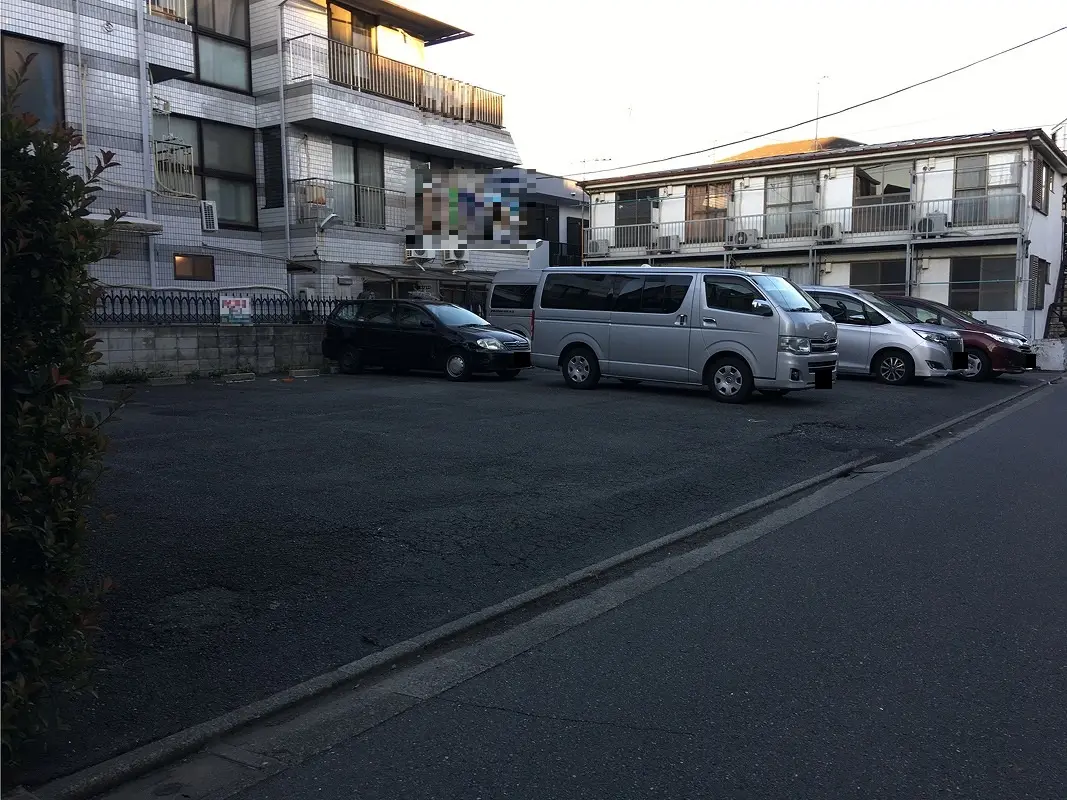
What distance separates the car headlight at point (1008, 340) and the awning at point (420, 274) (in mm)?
13188

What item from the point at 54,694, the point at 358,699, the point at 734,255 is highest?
the point at 734,255

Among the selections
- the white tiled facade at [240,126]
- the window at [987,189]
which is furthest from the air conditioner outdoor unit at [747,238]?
the white tiled facade at [240,126]

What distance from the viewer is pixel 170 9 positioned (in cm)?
1772

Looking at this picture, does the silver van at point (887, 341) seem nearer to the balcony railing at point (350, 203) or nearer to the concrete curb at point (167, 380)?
the balcony railing at point (350, 203)

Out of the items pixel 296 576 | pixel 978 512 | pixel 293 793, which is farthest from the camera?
pixel 978 512

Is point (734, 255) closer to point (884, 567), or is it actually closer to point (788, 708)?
point (884, 567)

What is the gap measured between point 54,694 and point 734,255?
31.2 meters

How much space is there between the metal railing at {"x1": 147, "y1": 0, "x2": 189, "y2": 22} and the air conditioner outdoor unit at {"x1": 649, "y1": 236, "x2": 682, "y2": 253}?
64.3ft

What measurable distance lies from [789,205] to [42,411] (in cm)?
3124

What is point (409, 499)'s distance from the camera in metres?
6.98

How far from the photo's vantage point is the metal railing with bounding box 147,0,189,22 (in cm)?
1711

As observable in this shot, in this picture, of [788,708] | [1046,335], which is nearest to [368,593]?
[788,708]

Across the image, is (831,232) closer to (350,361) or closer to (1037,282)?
(1037,282)

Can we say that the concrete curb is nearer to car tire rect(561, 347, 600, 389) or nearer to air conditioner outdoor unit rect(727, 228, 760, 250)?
car tire rect(561, 347, 600, 389)
